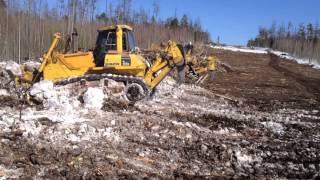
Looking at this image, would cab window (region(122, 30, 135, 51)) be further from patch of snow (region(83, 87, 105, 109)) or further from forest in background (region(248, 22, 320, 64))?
forest in background (region(248, 22, 320, 64))

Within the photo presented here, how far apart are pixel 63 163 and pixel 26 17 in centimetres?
2189

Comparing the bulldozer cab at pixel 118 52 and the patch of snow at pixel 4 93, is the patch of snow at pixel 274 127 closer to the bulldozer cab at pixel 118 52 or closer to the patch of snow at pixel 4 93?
the bulldozer cab at pixel 118 52

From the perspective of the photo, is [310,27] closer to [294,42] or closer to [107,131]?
[294,42]

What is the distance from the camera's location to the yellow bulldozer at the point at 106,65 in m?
12.3

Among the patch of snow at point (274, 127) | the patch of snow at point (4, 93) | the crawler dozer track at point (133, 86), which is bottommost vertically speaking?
the patch of snow at point (274, 127)

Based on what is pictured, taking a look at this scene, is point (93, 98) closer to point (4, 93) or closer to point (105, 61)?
point (105, 61)

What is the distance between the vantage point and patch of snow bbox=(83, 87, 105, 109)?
1115cm

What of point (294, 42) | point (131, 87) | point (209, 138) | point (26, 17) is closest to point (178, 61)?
point (131, 87)

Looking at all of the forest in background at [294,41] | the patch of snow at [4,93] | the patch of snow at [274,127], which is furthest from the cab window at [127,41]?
the forest in background at [294,41]

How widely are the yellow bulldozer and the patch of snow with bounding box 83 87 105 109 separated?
32.7 inches

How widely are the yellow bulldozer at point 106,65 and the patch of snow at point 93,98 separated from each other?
0.83 meters

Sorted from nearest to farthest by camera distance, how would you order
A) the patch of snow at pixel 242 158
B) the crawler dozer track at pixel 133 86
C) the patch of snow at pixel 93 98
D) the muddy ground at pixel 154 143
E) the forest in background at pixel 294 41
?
the muddy ground at pixel 154 143, the patch of snow at pixel 242 158, the patch of snow at pixel 93 98, the crawler dozer track at pixel 133 86, the forest in background at pixel 294 41

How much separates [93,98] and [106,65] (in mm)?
1359

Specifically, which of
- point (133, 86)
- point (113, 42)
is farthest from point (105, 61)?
point (133, 86)
